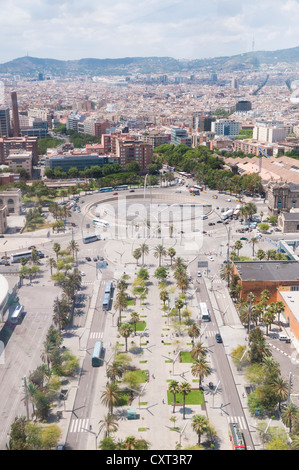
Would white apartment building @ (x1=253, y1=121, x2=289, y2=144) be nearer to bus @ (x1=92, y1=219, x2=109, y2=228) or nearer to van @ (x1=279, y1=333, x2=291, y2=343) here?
bus @ (x1=92, y1=219, x2=109, y2=228)

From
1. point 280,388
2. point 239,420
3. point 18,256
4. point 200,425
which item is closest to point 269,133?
point 18,256

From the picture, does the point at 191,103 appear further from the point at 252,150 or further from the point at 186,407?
the point at 186,407

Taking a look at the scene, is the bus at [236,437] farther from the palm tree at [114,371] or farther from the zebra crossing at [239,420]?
the palm tree at [114,371]

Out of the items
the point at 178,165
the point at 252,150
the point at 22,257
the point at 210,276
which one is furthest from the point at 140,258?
the point at 252,150

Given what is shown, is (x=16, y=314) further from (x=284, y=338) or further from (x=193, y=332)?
(x=284, y=338)

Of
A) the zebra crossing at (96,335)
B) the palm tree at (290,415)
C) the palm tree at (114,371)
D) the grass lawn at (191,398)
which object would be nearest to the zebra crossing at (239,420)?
the grass lawn at (191,398)

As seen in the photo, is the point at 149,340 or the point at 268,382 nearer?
the point at 268,382

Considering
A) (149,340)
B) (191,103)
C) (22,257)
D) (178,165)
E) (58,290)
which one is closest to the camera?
(149,340)
